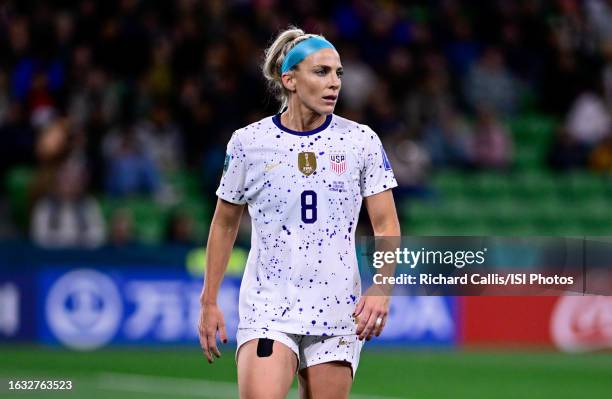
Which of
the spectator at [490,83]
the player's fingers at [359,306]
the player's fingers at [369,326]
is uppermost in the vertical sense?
the spectator at [490,83]

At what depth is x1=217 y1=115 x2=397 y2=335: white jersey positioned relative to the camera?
5434mm

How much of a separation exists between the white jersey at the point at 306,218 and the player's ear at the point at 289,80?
0.62 feet

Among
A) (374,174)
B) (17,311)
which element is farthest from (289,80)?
(17,311)

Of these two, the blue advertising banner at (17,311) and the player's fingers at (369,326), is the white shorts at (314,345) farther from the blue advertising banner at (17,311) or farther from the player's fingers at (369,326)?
the blue advertising banner at (17,311)

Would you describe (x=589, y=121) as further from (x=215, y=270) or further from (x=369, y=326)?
(x=369, y=326)

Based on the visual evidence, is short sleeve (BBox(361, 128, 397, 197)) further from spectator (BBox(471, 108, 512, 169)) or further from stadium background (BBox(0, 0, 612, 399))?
spectator (BBox(471, 108, 512, 169))

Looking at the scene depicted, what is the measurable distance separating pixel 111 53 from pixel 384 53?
3.67 metres

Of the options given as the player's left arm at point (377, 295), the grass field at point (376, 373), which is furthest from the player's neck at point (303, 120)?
the grass field at point (376, 373)

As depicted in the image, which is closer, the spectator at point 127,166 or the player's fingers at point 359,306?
the player's fingers at point 359,306

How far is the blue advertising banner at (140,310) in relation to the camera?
44.0 feet

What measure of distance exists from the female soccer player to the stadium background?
503cm

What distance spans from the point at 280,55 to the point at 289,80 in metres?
0.13

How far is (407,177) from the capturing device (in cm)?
1612

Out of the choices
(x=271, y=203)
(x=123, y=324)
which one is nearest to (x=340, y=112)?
(x=123, y=324)
